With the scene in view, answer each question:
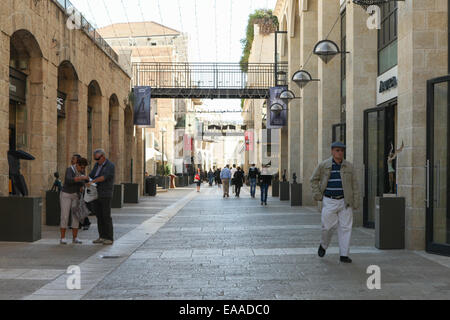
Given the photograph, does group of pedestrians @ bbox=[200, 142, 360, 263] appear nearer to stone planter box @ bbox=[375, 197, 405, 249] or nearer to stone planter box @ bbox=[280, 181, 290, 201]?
stone planter box @ bbox=[375, 197, 405, 249]

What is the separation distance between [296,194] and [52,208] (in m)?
10.5

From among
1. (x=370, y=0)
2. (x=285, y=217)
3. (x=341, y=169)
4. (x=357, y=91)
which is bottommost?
(x=285, y=217)

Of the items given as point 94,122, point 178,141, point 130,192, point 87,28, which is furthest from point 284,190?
point 178,141

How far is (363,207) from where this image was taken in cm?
1416

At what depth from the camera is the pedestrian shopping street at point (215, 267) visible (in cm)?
629

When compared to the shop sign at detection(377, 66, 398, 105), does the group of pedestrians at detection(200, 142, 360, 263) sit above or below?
below

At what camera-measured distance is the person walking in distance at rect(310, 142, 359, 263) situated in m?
8.55

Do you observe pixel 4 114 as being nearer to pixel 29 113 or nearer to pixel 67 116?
pixel 29 113

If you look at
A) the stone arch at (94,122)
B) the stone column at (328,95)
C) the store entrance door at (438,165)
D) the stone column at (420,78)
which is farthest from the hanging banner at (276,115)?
the store entrance door at (438,165)

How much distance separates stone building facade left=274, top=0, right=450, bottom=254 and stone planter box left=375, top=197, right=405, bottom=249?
0.37 ft

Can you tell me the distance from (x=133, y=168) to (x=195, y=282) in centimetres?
2276

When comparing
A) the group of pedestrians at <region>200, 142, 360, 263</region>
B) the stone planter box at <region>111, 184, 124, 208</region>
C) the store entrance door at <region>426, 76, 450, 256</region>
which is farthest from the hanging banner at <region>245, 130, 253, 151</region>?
the group of pedestrians at <region>200, 142, 360, 263</region>

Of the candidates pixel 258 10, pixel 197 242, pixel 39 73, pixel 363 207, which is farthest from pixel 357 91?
pixel 258 10
